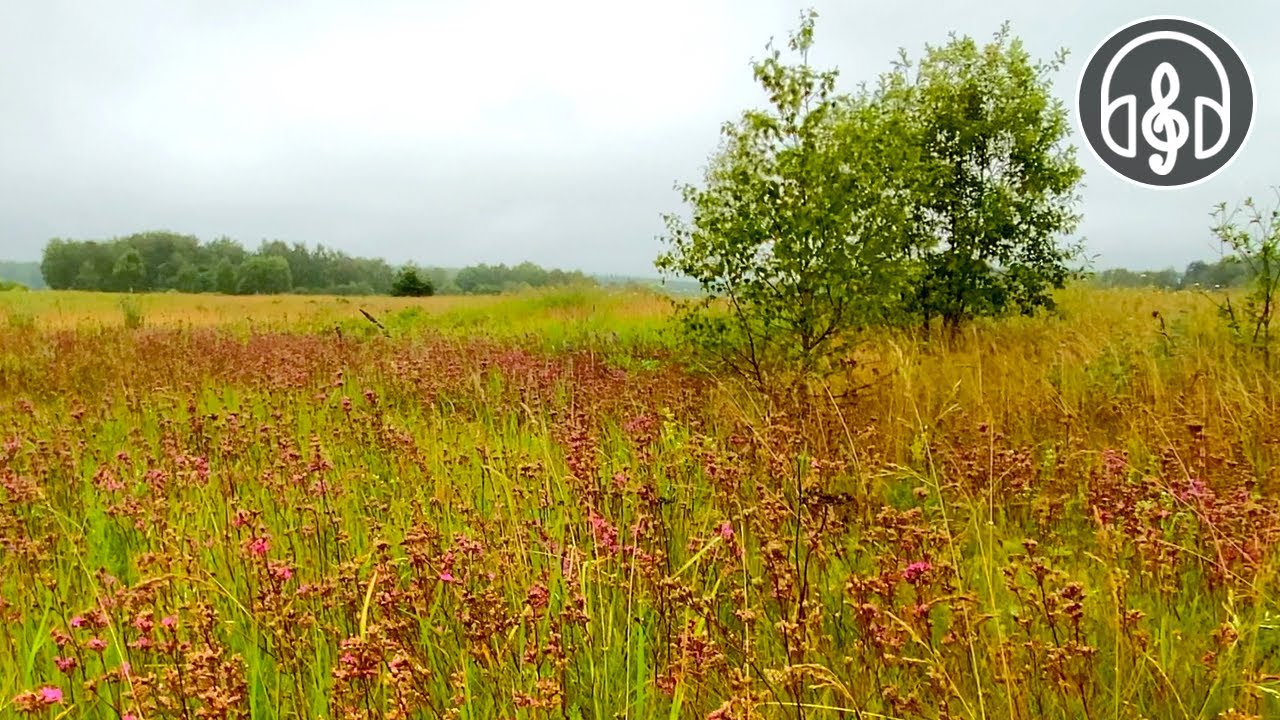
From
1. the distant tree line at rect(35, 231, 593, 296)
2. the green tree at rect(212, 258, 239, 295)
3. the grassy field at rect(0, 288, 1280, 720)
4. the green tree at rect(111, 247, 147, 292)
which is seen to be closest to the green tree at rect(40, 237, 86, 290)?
the distant tree line at rect(35, 231, 593, 296)

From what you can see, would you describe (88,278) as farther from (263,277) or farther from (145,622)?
(145,622)

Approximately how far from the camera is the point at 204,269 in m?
95.9

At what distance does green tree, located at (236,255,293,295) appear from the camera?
295 feet

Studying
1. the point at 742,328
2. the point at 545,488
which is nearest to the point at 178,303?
the point at 742,328

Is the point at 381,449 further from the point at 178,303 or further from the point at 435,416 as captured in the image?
the point at 178,303

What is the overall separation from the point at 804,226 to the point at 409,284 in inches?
1726

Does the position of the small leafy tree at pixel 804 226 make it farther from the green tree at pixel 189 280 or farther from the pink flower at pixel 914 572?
the green tree at pixel 189 280

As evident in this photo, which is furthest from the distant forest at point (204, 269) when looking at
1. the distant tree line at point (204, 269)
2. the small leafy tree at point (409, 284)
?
the small leafy tree at point (409, 284)

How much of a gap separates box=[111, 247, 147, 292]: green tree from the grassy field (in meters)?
98.5

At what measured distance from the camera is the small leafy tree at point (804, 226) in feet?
19.0

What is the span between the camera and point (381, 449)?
427 cm

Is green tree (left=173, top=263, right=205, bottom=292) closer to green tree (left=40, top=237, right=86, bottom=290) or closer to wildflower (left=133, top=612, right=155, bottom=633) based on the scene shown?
green tree (left=40, top=237, right=86, bottom=290)

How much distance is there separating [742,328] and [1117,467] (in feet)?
12.8

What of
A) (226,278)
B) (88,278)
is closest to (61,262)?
(88,278)
